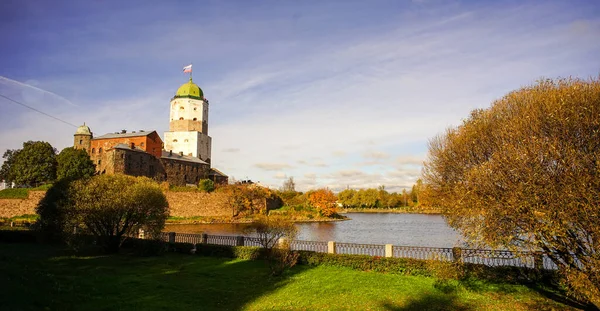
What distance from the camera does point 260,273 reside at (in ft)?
53.4

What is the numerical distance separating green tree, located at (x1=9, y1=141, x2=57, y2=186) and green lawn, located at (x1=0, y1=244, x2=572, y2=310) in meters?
45.6

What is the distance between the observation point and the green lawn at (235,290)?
11.2m

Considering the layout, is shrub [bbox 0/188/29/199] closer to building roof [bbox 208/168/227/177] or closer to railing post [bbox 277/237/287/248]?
building roof [bbox 208/168/227/177]

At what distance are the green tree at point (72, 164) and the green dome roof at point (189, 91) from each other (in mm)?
32580

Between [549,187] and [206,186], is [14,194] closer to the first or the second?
[206,186]

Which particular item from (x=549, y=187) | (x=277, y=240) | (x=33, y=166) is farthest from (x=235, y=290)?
(x=33, y=166)

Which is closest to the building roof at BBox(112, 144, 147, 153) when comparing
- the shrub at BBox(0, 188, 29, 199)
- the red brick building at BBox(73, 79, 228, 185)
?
the red brick building at BBox(73, 79, 228, 185)

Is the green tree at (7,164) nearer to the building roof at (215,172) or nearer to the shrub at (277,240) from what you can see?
the building roof at (215,172)

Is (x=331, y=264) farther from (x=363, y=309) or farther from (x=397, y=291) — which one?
(x=363, y=309)

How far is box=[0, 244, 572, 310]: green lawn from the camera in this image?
11.2 meters

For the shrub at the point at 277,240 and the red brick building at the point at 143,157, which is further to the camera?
the red brick building at the point at 143,157

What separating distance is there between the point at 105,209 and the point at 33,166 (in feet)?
144

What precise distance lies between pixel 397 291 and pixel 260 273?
5.93 m

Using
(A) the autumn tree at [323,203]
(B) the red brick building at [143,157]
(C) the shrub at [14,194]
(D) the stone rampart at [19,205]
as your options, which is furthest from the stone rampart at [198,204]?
(C) the shrub at [14,194]
